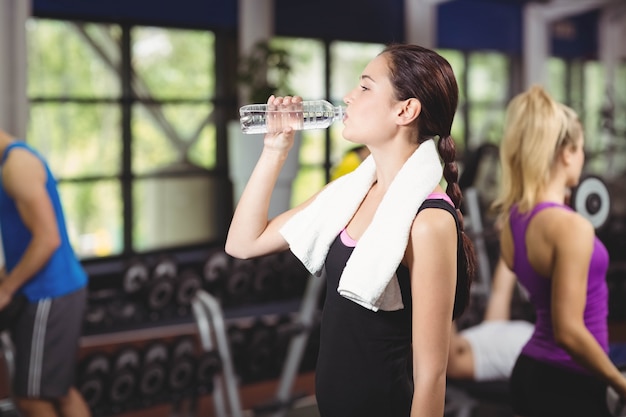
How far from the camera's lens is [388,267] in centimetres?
124

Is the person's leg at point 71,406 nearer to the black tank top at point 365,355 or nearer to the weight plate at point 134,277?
the weight plate at point 134,277

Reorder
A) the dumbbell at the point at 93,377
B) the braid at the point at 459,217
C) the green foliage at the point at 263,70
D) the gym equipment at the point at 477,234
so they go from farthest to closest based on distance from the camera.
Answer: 1. the green foliage at the point at 263,70
2. the gym equipment at the point at 477,234
3. the dumbbell at the point at 93,377
4. the braid at the point at 459,217

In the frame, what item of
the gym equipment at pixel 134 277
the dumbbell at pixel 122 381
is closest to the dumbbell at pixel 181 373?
the dumbbell at pixel 122 381

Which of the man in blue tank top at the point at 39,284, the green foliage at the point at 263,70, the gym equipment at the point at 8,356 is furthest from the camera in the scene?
the green foliage at the point at 263,70

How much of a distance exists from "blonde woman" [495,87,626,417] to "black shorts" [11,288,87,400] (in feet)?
4.43

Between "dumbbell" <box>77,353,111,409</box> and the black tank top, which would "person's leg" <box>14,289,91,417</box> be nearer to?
Result: "dumbbell" <box>77,353,111,409</box>

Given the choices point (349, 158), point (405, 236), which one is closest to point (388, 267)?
point (405, 236)

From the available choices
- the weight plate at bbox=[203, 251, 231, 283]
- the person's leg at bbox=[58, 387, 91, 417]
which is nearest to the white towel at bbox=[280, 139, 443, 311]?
the person's leg at bbox=[58, 387, 91, 417]

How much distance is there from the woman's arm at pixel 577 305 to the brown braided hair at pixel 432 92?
443 mm

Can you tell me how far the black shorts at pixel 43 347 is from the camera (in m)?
2.54

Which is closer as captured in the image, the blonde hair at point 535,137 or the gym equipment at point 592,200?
the blonde hair at point 535,137

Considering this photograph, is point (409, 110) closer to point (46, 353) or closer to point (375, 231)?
point (375, 231)

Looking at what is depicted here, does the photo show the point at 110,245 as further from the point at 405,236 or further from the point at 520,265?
the point at 405,236

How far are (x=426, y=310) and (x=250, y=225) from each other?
0.37 m
